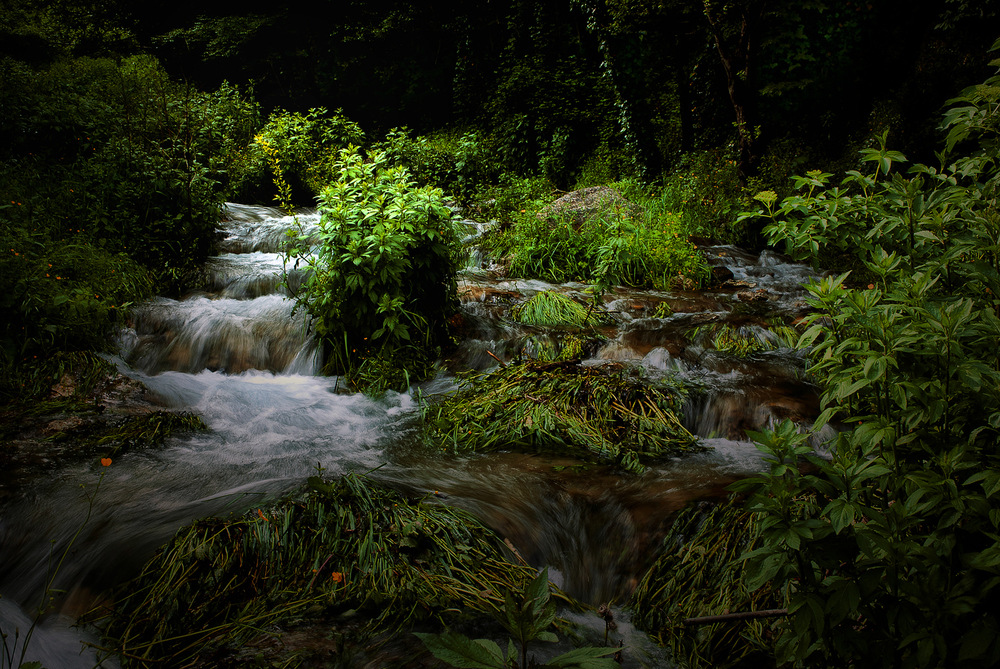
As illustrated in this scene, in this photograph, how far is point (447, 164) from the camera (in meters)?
12.4

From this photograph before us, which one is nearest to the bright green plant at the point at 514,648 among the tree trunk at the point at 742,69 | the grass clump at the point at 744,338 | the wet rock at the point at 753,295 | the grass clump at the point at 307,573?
the grass clump at the point at 307,573

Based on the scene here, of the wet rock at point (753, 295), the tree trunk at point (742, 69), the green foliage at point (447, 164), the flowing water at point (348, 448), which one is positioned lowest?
the flowing water at point (348, 448)

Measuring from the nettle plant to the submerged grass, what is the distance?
0.33 m

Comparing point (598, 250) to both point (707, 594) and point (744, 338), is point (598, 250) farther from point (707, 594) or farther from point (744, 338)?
point (707, 594)

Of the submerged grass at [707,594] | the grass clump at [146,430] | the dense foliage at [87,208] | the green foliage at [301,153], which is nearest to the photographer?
the submerged grass at [707,594]

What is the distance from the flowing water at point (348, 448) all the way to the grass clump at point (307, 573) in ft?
0.65

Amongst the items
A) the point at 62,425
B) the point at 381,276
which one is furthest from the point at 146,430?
the point at 381,276

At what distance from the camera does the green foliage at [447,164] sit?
39.5 feet

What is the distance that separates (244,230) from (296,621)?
8.34m


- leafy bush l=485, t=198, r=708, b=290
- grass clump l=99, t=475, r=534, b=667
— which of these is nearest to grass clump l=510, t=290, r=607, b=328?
Result: leafy bush l=485, t=198, r=708, b=290

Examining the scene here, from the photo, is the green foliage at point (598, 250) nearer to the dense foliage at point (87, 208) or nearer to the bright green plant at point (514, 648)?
the dense foliage at point (87, 208)

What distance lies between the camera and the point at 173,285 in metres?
6.74

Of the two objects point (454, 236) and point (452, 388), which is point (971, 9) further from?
point (452, 388)

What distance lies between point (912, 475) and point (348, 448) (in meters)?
3.25
